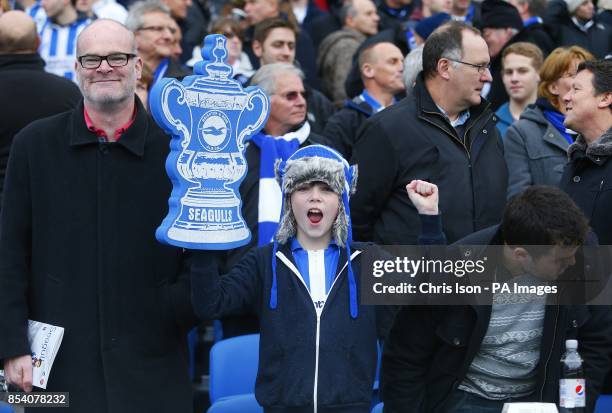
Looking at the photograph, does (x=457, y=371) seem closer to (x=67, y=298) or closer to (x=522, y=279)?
(x=522, y=279)

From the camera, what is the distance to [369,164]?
512 cm

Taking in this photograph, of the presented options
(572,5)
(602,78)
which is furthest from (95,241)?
(572,5)

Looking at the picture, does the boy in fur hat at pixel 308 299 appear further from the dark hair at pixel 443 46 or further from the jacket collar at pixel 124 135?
the dark hair at pixel 443 46

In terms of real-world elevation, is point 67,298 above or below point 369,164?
below

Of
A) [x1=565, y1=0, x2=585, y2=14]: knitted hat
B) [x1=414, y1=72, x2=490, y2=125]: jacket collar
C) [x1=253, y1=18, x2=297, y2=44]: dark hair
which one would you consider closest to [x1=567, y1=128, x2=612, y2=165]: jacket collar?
[x1=414, y1=72, x2=490, y2=125]: jacket collar

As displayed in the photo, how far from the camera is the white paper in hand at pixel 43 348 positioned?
12.7 ft

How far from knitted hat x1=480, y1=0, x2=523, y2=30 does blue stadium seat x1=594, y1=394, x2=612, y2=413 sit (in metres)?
4.11

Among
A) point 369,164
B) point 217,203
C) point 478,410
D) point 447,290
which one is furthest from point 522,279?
point 369,164

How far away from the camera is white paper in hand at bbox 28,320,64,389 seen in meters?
3.86

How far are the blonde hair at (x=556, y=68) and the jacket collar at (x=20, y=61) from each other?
2.76 m

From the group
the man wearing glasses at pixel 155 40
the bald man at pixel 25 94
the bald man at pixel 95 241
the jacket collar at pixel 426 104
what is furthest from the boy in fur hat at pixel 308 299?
the man wearing glasses at pixel 155 40

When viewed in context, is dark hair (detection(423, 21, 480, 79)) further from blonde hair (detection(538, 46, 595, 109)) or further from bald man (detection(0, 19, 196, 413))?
bald man (detection(0, 19, 196, 413))

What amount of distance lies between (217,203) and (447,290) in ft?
2.79

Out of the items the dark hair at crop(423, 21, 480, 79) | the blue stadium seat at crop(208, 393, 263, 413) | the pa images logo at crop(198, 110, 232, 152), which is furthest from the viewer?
the dark hair at crop(423, 21, 480, 79)
